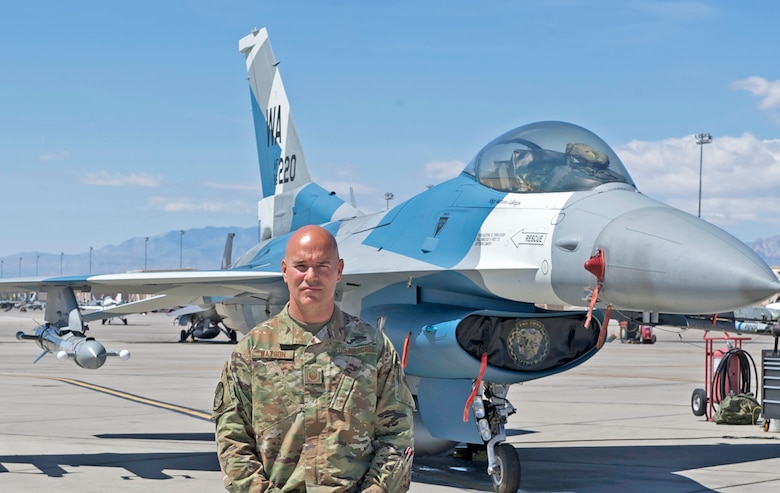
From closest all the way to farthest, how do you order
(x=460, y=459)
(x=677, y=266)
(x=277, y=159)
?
(x=677, y=266) < (x=460, y=459) < (x=277, y=159)

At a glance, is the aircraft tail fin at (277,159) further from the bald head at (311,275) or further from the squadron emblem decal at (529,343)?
the bald head at (311,275)

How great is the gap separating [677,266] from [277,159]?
31.8 feet

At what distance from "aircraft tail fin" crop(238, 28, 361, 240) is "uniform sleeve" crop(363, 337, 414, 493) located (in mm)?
10024

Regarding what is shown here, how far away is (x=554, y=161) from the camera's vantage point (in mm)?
8633

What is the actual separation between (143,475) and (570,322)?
4296 mm

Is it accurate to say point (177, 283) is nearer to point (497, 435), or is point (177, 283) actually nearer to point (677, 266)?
point (497, 435)

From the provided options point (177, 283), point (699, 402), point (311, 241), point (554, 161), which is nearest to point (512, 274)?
point (554, 161)

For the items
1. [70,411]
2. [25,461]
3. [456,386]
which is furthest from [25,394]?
[456,386]

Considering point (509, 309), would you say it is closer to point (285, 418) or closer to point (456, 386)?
point (456, 386)

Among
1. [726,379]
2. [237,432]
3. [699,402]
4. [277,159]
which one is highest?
[277,159]

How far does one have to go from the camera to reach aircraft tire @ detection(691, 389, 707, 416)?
14.7 meters

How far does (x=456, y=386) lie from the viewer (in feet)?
30.0

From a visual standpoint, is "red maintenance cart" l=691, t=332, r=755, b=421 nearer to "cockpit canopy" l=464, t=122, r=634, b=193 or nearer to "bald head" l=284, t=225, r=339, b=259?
"cockpit canopy" l=464, t=122, r=634, b=193

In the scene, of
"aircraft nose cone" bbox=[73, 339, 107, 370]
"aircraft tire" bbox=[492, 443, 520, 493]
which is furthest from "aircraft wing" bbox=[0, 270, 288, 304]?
"aircraft tire" bbox=[492, 443, 520, 493]
